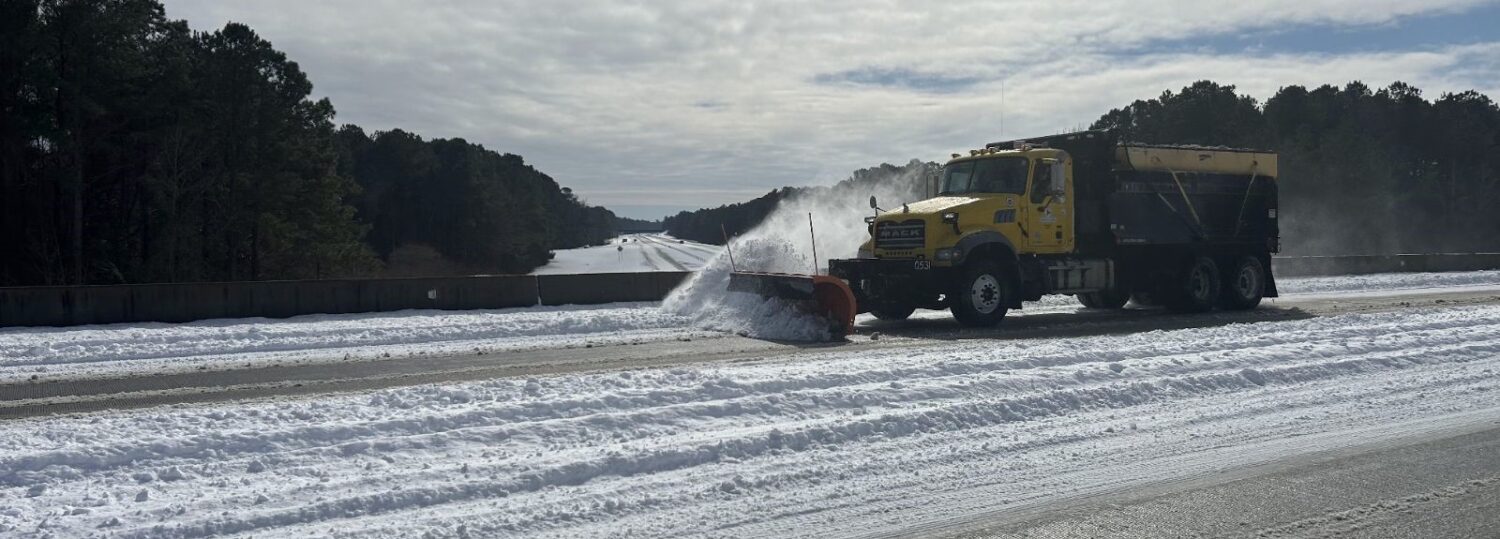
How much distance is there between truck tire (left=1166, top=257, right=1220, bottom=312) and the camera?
1978cm

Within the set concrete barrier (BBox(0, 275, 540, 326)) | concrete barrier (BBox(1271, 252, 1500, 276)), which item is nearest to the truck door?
concrete barrier (BBox(0, 275, 540, 326))

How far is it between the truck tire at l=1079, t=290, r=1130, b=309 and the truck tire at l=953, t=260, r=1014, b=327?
3.78m

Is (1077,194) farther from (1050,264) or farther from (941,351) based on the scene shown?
(941,351)

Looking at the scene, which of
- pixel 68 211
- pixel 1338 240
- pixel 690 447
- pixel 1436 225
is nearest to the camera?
pixel 690 447

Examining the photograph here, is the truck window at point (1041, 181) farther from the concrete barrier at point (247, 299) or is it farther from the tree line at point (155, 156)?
the tree line at point (155, 156)

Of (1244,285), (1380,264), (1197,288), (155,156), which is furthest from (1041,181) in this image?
(155,156)

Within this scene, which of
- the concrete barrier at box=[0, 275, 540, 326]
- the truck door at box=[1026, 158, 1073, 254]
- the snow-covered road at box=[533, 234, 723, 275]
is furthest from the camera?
the snow-covered road at box=[533, 234, 723, 275]

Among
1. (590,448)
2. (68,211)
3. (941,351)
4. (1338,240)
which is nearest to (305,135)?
(68,211)

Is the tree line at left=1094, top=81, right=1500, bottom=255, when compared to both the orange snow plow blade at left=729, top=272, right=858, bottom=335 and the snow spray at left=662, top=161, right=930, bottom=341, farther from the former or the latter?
the orange snow plow blade at left=729, top=272, right=858, bottom=335

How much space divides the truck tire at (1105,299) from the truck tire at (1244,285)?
177 cm

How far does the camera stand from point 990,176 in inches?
693

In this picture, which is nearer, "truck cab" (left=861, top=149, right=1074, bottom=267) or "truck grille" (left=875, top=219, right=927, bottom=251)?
"truck cab" (left=861, top=149, right=1074, bottom=267)

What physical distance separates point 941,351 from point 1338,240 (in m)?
57.4

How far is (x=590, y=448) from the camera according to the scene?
736cm
